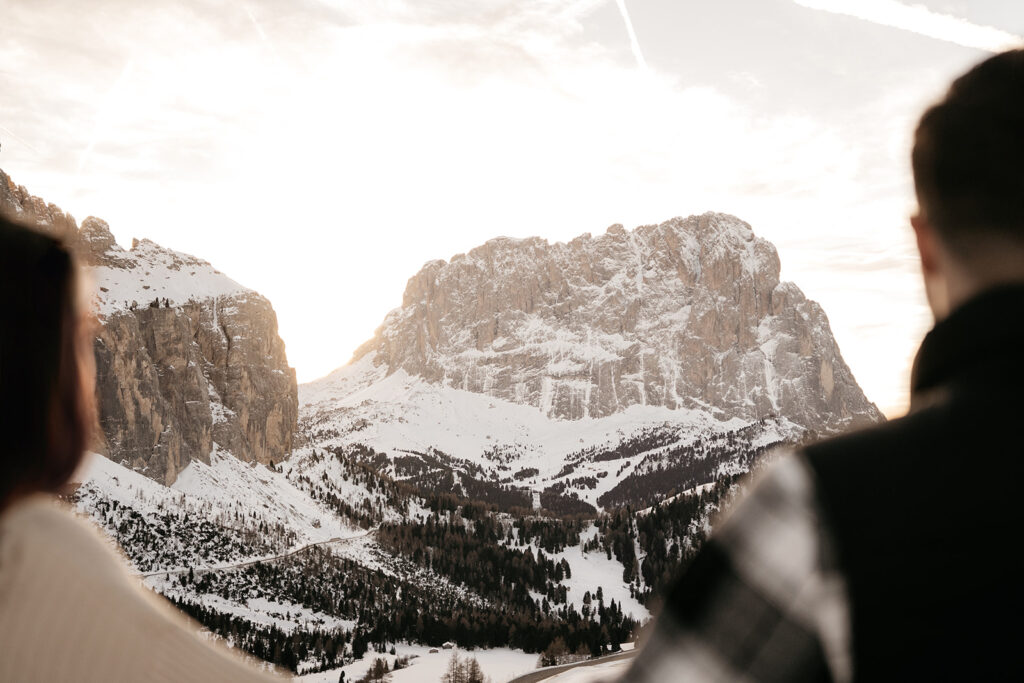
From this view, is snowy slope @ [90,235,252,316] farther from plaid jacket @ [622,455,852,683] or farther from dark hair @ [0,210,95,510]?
plaid jacket @ [622,455,852,683]

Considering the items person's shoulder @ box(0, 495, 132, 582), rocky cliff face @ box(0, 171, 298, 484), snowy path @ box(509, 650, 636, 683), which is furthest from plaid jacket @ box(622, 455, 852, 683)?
rocky cliff face @ box(0, 171, 298, 484)

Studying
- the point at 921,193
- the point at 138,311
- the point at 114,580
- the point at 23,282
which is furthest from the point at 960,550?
the point at 138,311

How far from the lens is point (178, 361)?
5408 inches

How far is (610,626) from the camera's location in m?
122

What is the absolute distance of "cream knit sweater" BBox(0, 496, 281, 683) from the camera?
4.27 feet

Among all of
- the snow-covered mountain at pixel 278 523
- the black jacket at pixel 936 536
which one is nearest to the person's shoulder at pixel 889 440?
the black jacket at pixel 936 536

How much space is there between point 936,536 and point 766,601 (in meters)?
0.29

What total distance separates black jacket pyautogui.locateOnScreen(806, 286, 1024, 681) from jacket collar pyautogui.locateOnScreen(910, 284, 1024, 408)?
69mm

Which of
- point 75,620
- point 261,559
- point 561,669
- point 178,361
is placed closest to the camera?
point 75,620

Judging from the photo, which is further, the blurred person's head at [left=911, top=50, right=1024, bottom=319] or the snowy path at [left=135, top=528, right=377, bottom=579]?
the snowy path at [left=135, top=528, right=377, bottom=579]

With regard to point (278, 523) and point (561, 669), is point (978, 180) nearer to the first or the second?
point (561, 669)

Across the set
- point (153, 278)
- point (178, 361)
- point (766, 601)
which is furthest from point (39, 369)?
point (153, 278)

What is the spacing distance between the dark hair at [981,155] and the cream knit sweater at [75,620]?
5.65 feet

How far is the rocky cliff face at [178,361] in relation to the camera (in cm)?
11656
